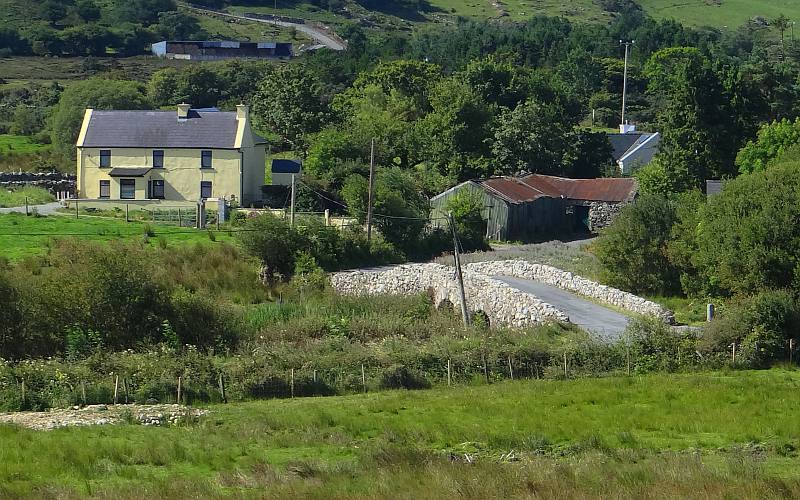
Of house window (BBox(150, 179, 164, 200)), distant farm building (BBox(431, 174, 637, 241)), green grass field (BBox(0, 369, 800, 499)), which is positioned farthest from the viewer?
house window (BBox(150, 179, 164, 200))

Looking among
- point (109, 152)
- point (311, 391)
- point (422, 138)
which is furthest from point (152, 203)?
point (311, 391)

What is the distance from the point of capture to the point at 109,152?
211ft

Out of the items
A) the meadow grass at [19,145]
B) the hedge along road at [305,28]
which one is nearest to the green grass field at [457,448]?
the meadow grass at [19,145]

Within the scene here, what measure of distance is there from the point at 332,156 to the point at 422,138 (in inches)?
302

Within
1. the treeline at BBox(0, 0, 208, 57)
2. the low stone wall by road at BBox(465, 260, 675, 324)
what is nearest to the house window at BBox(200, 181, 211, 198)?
the low stone wall by road at BBox(465, 260, 675, 324)

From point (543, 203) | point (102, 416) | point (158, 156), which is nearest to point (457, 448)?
point (102, 416)

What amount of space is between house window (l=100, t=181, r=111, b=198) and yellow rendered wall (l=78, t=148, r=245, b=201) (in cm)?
19

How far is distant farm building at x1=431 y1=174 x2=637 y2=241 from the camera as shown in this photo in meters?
61.0

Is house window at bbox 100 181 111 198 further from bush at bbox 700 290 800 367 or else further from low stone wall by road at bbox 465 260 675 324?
bush at bbox 700 290 800 367

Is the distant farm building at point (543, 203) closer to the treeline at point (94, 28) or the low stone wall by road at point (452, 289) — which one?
the low stone wall by road at point (452, 289)

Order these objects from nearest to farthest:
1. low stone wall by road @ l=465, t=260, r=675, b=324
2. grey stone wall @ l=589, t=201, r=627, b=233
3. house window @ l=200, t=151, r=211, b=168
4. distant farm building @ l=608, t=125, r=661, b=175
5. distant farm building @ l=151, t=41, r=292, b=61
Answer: low stone wall by road @ l=465, t=260, r=675, b=324, house window @ l=200, t=151, r=211, b=168, grey stone wall @ l=589, t=201, r=627, b=233, distant farm building @ l=608, t=125, r=661, b=175, distant farm building @ l=151, t=41, r=292, b=61

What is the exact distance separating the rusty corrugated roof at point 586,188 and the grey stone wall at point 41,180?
83.3 ft

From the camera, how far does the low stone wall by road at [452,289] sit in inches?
1502

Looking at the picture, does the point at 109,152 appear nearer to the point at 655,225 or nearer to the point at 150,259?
the point at 150,259
